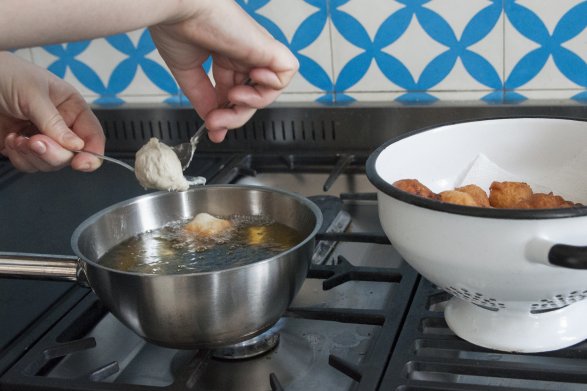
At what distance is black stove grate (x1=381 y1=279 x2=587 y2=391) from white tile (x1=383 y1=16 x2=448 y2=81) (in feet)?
1.76

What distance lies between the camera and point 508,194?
2.64 ft

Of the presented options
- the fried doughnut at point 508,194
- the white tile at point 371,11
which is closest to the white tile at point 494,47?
the white tile at point 371,11

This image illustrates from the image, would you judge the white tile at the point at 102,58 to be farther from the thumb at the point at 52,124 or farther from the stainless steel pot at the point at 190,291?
the stainless steel pot at the point at 190,291

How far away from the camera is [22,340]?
0.82 metres

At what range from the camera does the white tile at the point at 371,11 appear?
47.5 inches

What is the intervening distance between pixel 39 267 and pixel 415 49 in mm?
690

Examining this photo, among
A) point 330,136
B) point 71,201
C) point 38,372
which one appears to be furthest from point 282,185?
point 38,372

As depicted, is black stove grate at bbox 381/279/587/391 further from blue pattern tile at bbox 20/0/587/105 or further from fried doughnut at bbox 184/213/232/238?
blue pattern tile at bbox 20/0/587/105

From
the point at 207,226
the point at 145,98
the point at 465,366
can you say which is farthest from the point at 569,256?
the point at 145,98

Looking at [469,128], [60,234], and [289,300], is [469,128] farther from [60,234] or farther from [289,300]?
[60,234]

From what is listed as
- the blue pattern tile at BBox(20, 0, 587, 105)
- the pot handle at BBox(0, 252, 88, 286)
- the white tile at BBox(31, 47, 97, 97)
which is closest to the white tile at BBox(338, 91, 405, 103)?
the blue pattern tile at BBox(20, 0, 587, 105)

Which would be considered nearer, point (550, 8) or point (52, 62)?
point (550, 8)

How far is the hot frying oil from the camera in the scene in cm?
81

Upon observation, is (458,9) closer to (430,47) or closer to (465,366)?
(430,47)
